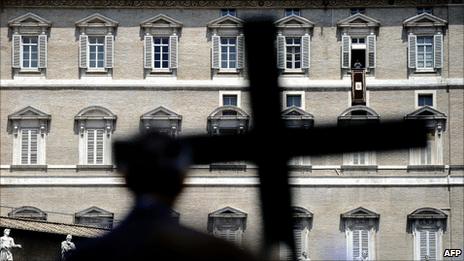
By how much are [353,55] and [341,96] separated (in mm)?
1696

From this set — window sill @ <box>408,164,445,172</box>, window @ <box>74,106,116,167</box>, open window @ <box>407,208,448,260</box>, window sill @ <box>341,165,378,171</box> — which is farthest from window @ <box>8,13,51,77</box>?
open window @ <box>407,208,448,260</box>

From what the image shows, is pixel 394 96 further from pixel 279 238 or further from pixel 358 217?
pixel 279 238

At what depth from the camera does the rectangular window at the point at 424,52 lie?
46.3m

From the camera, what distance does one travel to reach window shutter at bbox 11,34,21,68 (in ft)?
152

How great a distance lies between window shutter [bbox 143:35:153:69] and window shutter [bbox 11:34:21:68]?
3.96 metres

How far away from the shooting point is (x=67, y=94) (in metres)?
46.4

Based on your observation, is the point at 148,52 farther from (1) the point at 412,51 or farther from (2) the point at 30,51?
(1) the point at 412,51

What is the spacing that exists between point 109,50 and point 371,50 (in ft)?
27.4

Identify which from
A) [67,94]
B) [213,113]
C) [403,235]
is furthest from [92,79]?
[403,235]

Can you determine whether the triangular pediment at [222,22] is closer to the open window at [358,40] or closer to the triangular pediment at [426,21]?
the open window at [358,40]

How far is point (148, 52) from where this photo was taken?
46875 millimetres

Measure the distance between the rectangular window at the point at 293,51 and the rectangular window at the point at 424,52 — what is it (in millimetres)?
3814

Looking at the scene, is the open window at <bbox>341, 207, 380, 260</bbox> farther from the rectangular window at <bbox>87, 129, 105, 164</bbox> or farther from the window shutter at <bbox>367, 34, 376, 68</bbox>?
the rectangular window at <bbox>87, 129, 105, 164</bbox>

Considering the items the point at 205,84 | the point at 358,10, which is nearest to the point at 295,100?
the point at 205,84
